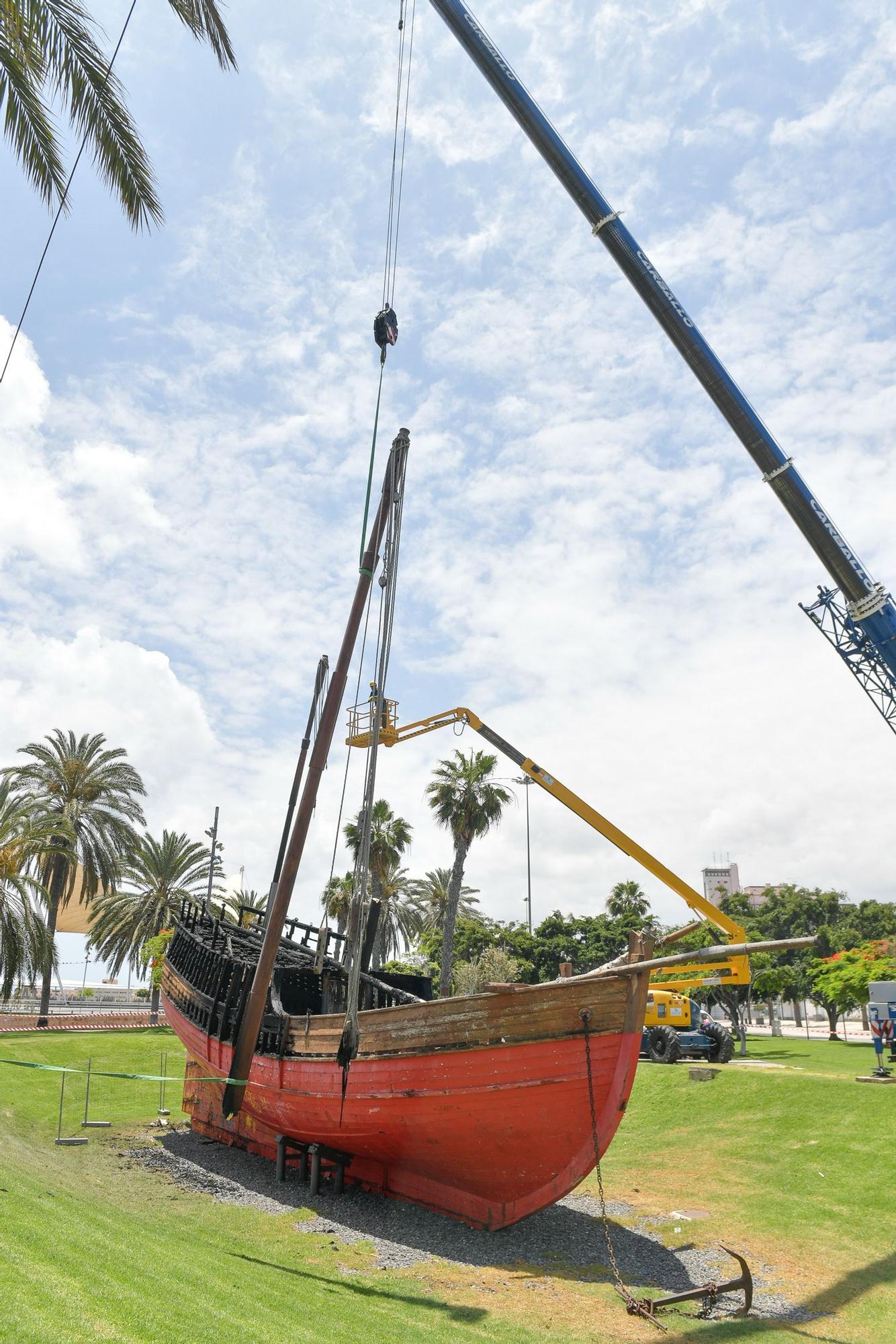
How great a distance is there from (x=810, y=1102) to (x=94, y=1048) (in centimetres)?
2381

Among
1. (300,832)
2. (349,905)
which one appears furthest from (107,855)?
(300,832)

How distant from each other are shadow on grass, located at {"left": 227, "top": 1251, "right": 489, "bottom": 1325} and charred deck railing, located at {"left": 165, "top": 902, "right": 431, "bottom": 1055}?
4886mm

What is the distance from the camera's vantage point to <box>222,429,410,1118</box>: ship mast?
13680 millimetres

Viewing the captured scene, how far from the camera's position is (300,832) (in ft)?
46.8

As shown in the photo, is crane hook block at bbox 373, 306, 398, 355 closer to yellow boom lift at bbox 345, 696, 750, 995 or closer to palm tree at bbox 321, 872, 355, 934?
yellow boom lift at bbox 345, 696, 750, 995

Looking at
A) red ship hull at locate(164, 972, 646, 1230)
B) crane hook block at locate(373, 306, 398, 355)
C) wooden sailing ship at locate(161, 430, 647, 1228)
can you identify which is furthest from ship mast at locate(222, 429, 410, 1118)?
crane hook block at locate(373, 306, 398, 355)

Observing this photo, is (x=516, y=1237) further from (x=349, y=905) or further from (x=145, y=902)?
(x=145, y=902)

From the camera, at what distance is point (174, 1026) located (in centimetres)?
2088

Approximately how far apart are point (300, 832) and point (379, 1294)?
22.2ft

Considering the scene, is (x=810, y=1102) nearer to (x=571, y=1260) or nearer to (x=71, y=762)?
(x=571, y=1260)

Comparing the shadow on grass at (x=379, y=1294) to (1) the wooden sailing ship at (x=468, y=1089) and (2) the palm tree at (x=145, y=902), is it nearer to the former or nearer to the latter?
(1) the wooden sailing ship at (x=468, y=1089)

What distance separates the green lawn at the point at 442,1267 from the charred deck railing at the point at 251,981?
2.81 m

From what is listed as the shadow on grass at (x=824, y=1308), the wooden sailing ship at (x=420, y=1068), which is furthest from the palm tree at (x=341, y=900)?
the shadow on grass at (x=824, y=1308)

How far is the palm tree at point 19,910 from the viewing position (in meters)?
29.3
